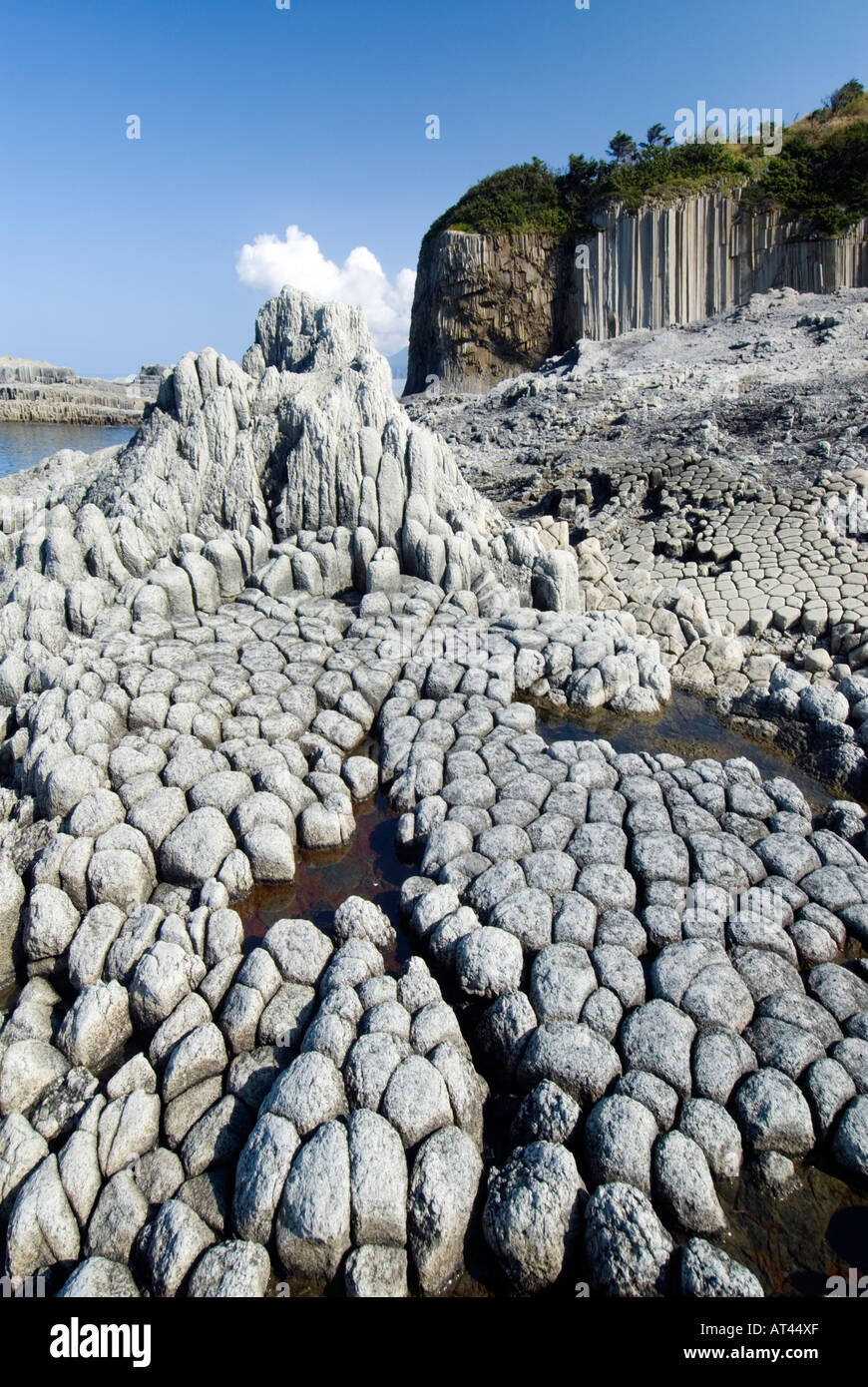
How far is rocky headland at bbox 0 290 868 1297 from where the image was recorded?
4.06 meters

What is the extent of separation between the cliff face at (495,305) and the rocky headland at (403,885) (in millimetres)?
31575

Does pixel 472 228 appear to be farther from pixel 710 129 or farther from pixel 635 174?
pixel 710 129

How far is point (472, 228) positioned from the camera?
40.7 metres

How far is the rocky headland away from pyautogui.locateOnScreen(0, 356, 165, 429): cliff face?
168 ft

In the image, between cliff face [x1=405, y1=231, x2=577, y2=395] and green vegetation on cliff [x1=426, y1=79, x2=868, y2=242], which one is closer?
green vegetation on cliff [x1=426, y1=79, x2=868, y2=242]

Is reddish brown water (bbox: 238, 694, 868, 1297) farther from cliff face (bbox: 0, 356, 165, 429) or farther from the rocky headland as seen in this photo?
cliff face (bbox: 0, 356, 165, 429)

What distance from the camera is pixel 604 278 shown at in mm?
38406

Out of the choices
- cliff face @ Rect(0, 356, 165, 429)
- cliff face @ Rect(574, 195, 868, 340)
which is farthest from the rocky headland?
cliff face @ Rect(0, 356, 165, 429)

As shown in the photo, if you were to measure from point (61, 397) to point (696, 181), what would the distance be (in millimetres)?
47834
